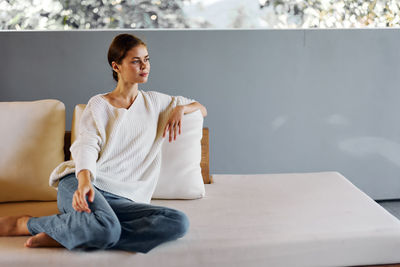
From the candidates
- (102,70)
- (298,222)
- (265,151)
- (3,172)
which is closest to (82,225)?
(3,172)

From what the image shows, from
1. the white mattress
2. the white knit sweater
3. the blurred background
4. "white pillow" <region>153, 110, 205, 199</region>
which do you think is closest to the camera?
the white mattress

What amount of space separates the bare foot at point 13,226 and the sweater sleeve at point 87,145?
276 mm

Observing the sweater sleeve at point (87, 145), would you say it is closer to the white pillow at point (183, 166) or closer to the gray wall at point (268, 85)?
the white pillow at point (183, 166)

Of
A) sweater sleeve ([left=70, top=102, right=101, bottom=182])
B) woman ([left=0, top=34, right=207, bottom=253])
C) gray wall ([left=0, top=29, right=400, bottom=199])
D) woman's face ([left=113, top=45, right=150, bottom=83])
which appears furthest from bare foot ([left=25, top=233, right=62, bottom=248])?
gray wall ([left=0, top=29, right=400, bottom=199])

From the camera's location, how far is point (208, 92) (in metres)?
3.20

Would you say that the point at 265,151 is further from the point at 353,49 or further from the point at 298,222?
the point at 298,222

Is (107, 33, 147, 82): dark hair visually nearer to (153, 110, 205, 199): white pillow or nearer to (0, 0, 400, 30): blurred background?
(153, 110, 205, 199): white pillow

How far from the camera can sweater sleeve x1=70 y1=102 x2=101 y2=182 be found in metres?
1.93

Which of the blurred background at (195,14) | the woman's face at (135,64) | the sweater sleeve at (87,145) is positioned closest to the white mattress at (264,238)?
→ the sweater sleeve at (87,145)

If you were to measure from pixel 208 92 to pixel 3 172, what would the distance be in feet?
4.75

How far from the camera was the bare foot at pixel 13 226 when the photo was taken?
1856 mm

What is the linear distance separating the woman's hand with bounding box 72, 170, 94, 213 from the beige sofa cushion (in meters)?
0.46

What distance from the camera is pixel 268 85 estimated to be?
3.24m

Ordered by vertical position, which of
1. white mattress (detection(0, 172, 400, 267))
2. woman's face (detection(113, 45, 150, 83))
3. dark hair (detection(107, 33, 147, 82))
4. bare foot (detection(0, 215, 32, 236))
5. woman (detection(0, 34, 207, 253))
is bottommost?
white mattress (detection(0, 172, 400, 267))
